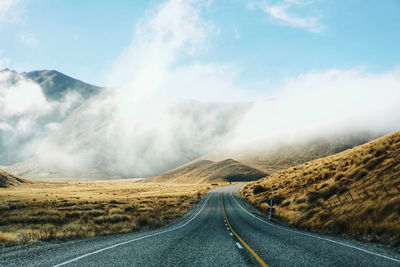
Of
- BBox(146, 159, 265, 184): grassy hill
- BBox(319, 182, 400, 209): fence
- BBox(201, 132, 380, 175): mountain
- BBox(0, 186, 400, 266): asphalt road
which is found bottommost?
BBox(0, 186, 400, 266): asphalt road

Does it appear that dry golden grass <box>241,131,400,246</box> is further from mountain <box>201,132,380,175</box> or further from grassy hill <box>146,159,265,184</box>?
mountain <box>201,132,380,175</box>

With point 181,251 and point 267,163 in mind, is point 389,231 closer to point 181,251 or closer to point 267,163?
point 181,251

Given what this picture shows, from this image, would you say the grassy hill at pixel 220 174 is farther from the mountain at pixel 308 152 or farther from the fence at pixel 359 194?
the fence at pixel 359 194

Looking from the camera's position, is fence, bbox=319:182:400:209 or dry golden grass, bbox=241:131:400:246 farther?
fence, bbox=319:182:400:209

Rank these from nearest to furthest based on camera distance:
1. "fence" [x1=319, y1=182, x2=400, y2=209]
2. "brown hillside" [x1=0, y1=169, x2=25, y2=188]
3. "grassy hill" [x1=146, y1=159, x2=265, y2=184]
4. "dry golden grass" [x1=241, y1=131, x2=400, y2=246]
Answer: "dry golden grass" [x1=241, y1=131, x2=400, y2=246]
"fence" [x1=319, y1=182, x2=400, y2=209]
"brown hillside" [x1=0, y1=169, x2=25, y2=188]
"grassy hill" [x1=146, y1=159, x2=265, y2=184]

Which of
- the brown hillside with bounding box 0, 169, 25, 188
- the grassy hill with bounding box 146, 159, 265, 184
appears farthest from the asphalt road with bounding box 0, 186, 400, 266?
the grassy hill with bounding box 146, 159, 265, 184

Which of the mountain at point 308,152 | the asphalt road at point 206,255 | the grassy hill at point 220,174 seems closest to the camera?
the asphalt road at point 206,255

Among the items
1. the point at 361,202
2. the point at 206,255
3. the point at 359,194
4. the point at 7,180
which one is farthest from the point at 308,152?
the point at 206,255

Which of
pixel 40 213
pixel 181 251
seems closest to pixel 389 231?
pixel 181 251

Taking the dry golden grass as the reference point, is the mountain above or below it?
above


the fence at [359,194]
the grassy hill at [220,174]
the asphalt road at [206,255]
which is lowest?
the asphalt road at [206,255]

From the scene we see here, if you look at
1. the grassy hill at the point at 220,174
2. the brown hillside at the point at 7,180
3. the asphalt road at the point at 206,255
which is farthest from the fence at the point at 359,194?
the grassy hill at the point at 220,174

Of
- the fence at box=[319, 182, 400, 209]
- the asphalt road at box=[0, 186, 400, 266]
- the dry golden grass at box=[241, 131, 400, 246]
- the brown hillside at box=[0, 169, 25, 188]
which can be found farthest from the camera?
the brown hillside at box=[0, 169, 25, 188]

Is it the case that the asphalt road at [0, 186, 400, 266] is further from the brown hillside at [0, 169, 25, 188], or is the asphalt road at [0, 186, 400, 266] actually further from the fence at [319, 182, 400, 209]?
the brown hillside at [0, 169, 25, 188]
